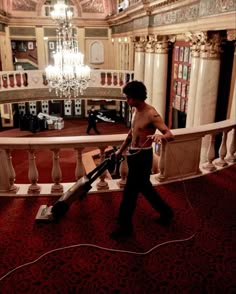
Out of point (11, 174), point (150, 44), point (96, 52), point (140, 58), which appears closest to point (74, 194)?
point (11, 174)

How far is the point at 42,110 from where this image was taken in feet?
62.0

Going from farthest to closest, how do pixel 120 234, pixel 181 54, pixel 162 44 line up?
pixel 162 44 → pixel 181 54 → pixel 120 234

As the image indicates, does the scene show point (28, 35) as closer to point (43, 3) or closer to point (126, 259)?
point (43, 3)

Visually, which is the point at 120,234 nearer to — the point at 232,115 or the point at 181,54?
the point at 232,115

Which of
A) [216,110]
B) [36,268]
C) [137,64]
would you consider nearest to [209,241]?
[36,268]

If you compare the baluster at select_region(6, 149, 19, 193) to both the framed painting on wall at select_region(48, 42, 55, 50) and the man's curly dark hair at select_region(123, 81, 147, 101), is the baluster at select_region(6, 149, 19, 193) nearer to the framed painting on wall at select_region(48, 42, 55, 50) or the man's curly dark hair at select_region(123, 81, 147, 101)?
the man's curly dark hair at select_region(123, 81, 147, 101)

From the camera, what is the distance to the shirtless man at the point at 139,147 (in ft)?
7.95

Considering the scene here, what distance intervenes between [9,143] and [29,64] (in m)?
17.1

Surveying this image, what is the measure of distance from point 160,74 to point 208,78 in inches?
140

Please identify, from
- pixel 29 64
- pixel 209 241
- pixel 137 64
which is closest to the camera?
pixel 209 241

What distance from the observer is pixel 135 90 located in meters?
2.39

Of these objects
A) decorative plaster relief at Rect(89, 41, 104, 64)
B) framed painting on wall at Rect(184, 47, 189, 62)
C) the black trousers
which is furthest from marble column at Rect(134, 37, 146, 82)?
the black trousers

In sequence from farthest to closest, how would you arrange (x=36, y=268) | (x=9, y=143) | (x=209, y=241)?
1. (x=9, y=143)
2. (x=209, y=241)
3. (x=36, y=268)

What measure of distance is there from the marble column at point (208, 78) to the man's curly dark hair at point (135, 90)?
4909mm
